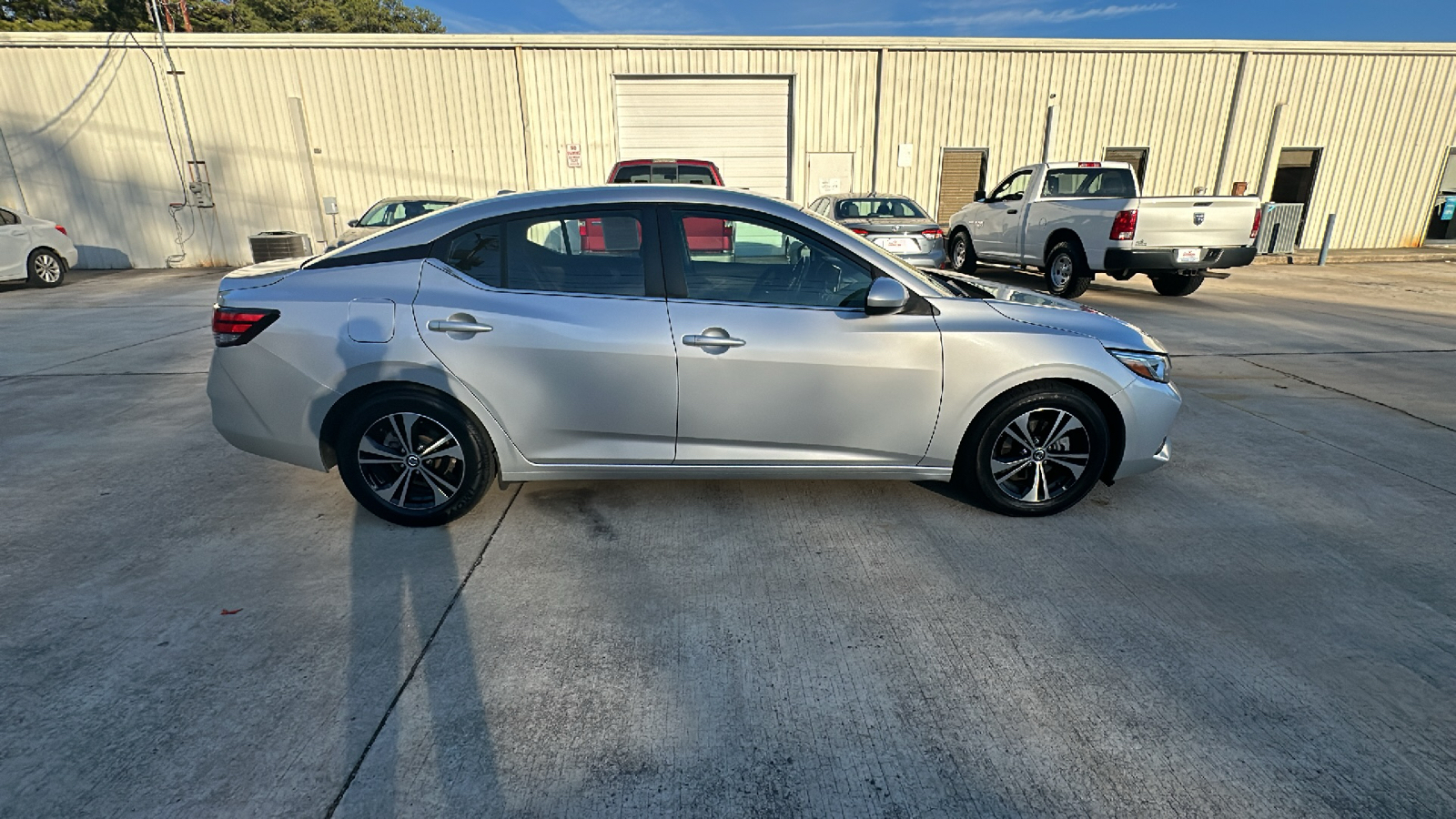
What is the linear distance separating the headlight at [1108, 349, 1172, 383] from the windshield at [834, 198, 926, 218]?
8361mm

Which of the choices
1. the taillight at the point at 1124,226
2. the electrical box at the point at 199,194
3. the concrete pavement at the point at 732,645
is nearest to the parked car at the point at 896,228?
the taillight at the point at 1124,226

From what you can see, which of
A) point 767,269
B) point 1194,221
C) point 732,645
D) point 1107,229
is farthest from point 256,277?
point 1194,221

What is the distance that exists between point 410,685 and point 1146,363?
3496 mm

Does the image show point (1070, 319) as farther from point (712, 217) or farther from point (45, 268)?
point (45, 268)

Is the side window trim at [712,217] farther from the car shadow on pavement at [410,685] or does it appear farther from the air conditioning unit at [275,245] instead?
the air conditioning unit at [275,245]

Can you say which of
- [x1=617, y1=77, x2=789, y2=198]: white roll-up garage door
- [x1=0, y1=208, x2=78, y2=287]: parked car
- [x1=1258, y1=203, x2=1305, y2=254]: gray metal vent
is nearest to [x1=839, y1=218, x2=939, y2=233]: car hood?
[x1=617, y1=77, x2=789, y2=198]: white roll-up garage door

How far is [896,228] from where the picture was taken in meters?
9.88

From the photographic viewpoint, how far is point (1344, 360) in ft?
21.9

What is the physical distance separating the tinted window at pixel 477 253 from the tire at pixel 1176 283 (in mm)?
11018

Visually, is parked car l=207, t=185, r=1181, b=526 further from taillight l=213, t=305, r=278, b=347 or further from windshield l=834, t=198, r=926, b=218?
windshield l=834, t=198, r=926, b=218

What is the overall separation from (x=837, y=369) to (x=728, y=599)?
113cm

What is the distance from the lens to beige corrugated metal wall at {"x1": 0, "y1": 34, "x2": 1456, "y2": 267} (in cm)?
1471

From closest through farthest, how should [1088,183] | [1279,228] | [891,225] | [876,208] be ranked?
[891,225]
[1088,183]
[876,208]
[1279,228]

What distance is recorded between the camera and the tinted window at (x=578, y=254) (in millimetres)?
3131
